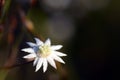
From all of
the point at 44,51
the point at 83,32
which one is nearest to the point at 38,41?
the point at 44,51

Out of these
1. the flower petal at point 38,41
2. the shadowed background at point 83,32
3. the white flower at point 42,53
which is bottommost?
the white flower at point 42,53

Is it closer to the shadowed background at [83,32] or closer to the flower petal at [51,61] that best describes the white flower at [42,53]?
the flower petal at [51,61]

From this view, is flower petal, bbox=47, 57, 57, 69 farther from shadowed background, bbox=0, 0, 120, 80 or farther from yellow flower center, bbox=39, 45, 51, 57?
shadowed background, bbox=0, 0, 120, 80

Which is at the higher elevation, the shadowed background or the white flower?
the shadowed background

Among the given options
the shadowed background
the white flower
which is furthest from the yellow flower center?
the shadowed background

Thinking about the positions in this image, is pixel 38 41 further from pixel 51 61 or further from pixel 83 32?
pixel 83 32

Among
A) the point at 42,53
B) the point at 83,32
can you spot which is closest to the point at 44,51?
the point at 42,53

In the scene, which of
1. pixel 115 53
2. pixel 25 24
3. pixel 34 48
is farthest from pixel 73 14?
pixel 34 48

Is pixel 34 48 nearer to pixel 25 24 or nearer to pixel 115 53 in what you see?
pixel 25 24

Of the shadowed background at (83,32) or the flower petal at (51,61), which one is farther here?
the shadowed background at (83,32)

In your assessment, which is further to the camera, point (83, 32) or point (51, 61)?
point (83, 32)

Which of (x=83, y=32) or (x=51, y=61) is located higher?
(x=83, y=32)

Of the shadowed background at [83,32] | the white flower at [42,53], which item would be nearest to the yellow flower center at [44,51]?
the white flower at [42,53]

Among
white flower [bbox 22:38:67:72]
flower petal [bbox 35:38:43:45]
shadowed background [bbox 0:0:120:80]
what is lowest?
white flower [bbox 22:38:67:72]
